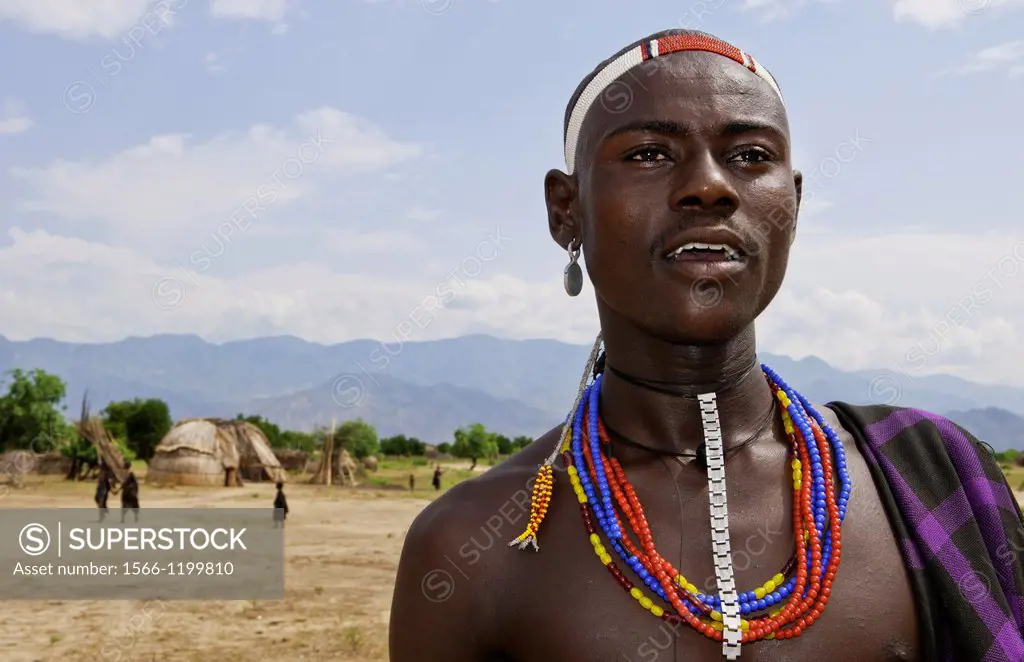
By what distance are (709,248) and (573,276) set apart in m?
0.56

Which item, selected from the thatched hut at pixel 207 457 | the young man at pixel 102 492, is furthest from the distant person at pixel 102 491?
the thatched hut at pixel 207 457

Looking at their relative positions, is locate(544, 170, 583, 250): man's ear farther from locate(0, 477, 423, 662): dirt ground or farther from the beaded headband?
locate(0, 477, 423, 662): dirt ground

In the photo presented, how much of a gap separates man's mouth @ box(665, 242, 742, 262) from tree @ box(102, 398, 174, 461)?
187ft

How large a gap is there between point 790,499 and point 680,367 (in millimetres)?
488

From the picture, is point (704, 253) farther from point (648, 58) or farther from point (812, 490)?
point (812, 490)

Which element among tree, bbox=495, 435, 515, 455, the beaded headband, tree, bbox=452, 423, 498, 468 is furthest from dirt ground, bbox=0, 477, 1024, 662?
tree, bbox=495, 435, 515, 455

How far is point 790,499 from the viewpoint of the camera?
264cm

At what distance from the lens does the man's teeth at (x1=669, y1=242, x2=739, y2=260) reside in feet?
7.86

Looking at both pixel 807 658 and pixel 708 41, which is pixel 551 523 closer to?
pixel 807 658

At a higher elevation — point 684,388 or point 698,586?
point 684,388

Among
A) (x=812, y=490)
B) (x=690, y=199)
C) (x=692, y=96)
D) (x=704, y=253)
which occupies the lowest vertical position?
(x=812, y=490)

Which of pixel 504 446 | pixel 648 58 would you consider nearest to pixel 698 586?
pixel 648 58

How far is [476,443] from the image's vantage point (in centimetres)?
5916

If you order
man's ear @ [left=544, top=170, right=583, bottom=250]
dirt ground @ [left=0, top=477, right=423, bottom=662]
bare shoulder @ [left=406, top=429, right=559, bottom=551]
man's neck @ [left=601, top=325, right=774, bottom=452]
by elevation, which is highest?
man's ear @ [left=544, top=170, right=583, bottom=250]
